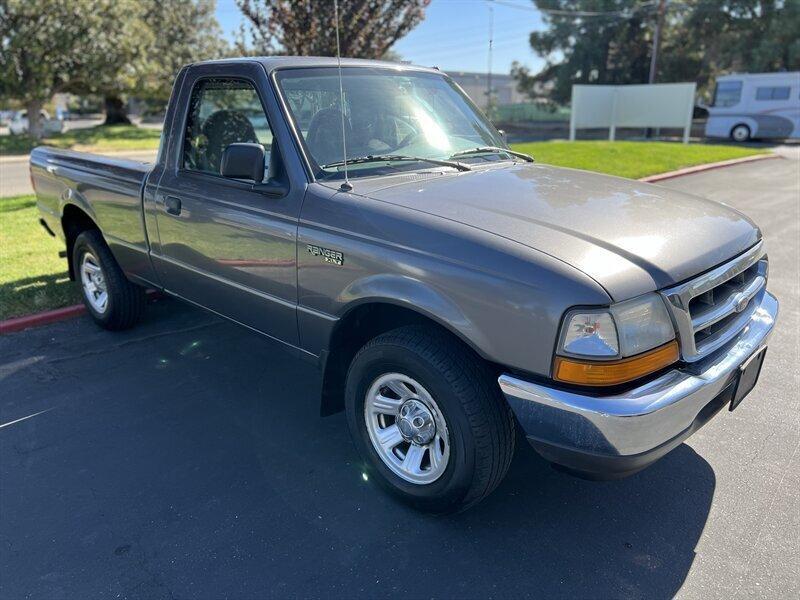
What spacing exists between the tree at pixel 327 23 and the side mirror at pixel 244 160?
932cm

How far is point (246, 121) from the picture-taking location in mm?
4434

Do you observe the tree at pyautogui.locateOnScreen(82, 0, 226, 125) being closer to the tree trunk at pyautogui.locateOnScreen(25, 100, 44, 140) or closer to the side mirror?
the tree trunk at pyautogui.locateOnScreen(25, 100, 44, 140)

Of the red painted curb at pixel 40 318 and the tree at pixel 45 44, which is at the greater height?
the tree at pixel 45 44

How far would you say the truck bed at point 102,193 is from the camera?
427cm

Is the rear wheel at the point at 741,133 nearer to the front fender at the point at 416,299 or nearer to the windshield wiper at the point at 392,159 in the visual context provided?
the windshield wiper at the point at 392,159

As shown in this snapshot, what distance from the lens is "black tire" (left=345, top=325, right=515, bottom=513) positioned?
8.15 ft

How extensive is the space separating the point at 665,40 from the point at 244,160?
132 ft

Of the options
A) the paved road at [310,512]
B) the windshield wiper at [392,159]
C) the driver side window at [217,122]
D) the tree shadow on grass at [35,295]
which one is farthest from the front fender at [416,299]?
the tree shadow on grass at [35,295]

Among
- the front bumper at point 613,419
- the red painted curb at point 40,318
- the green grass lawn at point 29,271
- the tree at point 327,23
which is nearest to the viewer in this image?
the front bumper at point 613,419

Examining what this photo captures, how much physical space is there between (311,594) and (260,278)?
1.64 m

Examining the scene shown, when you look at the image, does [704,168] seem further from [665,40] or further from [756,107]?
[665,40]

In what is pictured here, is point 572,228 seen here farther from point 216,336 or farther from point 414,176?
point 216,336

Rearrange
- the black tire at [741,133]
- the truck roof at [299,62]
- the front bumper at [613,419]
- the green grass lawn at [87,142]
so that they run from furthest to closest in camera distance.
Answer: the black tire at [741,133]
the green grass lawn at [87,142]
the truck roof at [299,62]
the front bumper at [613,419]

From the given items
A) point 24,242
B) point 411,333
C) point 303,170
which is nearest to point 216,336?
point 303,170
